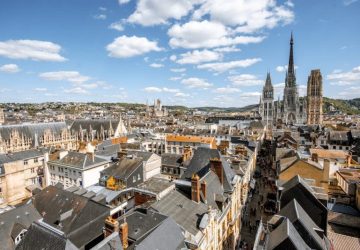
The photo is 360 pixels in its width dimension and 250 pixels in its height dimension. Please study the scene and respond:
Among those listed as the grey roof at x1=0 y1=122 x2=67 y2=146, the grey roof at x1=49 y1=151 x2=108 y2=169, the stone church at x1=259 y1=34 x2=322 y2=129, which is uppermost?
the stone church at x1=259 y1=34 x2=322 y2=129

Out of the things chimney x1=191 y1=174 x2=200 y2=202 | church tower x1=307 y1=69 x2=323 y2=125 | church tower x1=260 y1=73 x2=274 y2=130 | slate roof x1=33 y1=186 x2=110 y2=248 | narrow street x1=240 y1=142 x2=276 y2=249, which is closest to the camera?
chimney x1=191 y1=174 x2=200 y2=202

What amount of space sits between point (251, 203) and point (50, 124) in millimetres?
64920

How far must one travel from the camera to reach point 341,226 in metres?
22.3

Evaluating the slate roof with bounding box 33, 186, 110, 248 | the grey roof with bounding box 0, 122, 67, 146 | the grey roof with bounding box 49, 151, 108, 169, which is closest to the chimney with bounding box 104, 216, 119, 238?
the slate roof with bounding box 33, 186, 110, 248

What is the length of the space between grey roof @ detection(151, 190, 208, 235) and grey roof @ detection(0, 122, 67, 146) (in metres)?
54.2

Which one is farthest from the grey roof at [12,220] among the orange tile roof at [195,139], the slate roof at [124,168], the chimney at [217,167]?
the orange tile roof at [195,139]

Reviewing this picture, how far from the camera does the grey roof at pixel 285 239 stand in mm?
15152

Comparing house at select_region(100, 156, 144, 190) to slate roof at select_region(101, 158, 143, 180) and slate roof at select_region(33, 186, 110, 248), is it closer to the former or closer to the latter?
slate roof at select_region(101, 158, 143, 180)

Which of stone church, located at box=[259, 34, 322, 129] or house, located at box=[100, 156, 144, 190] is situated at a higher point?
stone church, located at box=[259, 34, 322, 129]

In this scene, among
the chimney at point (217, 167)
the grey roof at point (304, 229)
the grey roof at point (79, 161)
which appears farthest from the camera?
the grey roof at point (79, 161)

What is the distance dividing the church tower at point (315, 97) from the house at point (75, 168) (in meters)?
148

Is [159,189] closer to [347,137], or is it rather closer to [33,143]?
[33,143]

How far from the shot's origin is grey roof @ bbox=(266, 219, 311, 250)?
15.2 meters

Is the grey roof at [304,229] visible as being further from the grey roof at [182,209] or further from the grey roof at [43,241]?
the grey roof at [43,241]
